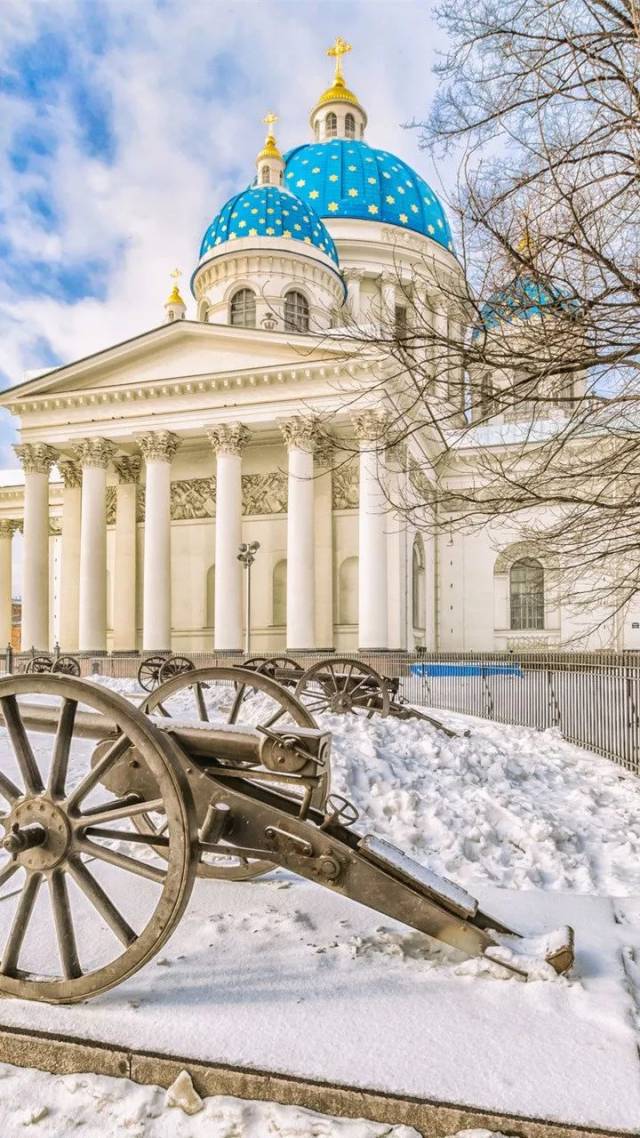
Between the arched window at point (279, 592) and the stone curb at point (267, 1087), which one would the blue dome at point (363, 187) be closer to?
the arched window at point (279, 592)

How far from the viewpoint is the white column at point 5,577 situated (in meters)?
38.7

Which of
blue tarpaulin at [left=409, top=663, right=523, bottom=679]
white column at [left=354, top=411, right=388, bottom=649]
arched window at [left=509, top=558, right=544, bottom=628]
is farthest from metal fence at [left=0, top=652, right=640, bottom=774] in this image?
arched window at [left=509, top=558, right=544, bottom=628]

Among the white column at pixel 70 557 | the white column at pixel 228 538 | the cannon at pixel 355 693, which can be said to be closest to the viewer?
the cannon at pixel 355 693

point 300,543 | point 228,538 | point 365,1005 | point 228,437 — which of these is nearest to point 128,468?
point 228,437

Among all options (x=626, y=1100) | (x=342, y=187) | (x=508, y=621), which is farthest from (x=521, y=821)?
(x=342, y=187)

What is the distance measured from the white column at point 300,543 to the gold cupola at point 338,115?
2766 centimetres

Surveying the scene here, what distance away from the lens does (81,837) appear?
2.76 m

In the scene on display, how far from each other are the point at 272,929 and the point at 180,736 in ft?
3.33

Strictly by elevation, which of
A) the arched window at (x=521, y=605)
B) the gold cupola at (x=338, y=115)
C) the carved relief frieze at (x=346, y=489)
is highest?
the gold cupola at (x=338, y=115)

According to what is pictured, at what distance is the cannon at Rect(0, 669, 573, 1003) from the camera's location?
2.58m

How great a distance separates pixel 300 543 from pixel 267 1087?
2333 centimetres

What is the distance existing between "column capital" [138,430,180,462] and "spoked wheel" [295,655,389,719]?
1733 cm

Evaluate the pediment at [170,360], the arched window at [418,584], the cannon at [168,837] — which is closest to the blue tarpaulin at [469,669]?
the arched window at [418,584]

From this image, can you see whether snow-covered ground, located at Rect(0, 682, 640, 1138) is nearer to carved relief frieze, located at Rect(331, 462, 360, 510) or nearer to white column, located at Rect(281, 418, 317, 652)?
white column, located at Rect(281, 418, 317, 652)
